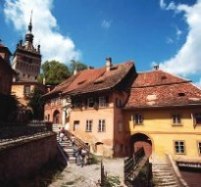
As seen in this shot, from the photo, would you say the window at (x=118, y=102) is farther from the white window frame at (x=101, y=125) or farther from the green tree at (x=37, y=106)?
the green tree at (x=37, y=106)

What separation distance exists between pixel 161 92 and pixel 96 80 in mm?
8971

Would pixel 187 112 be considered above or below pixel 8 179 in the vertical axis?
above

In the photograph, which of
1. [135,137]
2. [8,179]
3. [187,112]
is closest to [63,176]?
[8,179]

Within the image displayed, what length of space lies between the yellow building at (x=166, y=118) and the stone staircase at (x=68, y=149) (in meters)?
7.47

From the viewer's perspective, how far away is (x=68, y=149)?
25922mm

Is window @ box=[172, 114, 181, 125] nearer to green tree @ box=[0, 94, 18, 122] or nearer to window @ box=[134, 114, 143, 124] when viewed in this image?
window @ box=[134, 114, 143, 124]

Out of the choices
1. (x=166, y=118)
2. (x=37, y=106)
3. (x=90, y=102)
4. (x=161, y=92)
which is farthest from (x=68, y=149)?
(x=37, y=106)

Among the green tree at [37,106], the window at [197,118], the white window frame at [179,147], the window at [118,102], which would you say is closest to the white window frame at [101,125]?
the window at [118,102]

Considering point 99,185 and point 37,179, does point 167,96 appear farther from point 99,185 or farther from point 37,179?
point 37,179

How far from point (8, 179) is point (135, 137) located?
19.9 meters

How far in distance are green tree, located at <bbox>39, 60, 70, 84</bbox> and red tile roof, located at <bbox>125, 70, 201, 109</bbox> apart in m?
26.0

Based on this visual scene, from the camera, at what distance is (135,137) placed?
30.6m

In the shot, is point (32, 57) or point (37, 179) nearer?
point (37, 179)

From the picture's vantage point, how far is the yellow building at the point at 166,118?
2644 centimetres
